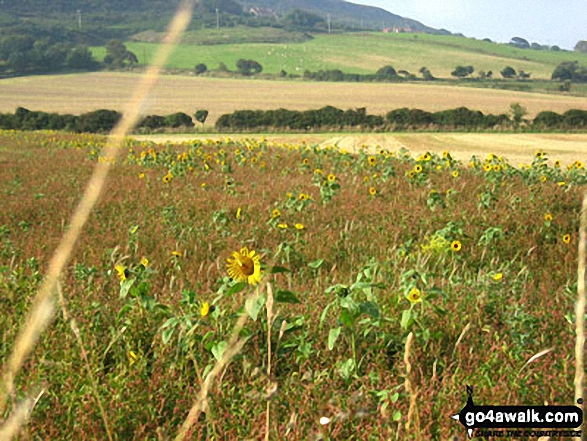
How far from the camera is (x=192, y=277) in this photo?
203 inches

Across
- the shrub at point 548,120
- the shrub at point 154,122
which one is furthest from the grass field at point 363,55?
the shrub at point 548,120

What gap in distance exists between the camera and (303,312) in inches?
157

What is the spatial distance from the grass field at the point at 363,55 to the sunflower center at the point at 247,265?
85.6 metres

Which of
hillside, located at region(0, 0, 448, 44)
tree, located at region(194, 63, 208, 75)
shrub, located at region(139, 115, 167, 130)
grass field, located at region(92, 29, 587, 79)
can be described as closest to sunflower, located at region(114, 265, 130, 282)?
shrub, located at region(139, 115, 167, 130)

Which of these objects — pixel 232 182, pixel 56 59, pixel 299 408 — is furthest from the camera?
pixel 56 59

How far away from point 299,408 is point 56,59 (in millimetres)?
89847

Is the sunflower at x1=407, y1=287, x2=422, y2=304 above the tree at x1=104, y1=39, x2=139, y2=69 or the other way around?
the other way around

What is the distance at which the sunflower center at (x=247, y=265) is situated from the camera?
10.1ft

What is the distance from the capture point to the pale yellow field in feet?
77.2

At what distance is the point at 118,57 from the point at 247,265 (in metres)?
95.3

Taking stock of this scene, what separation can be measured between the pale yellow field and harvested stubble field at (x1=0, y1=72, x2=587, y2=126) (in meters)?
13.0

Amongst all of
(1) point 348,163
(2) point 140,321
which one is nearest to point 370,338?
(2) point 140,321

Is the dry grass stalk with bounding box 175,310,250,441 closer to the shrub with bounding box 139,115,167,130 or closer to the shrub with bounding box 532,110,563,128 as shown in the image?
the shrub with bounding box 139,115,167,130

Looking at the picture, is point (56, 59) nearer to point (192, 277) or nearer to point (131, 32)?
point (131, 32)
